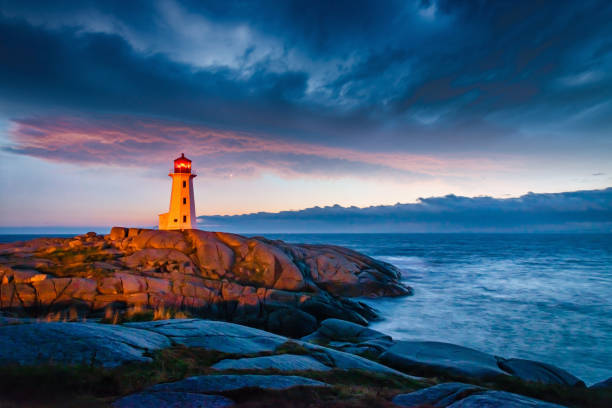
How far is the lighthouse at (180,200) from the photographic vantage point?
126ft

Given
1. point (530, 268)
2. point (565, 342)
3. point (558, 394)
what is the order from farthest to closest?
point (530, 268), point (565, 342), point (558, 394)

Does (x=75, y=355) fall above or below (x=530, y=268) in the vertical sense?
above

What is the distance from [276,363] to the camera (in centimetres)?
708

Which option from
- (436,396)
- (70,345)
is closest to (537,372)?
(436,396)

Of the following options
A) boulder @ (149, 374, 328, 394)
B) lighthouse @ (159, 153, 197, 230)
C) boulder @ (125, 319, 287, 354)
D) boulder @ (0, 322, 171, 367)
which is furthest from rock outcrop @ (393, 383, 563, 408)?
lighthouse @ (159, 153, 197, 230)

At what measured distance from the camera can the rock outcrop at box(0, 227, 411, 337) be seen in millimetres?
19609

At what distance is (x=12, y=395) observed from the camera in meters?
4.23

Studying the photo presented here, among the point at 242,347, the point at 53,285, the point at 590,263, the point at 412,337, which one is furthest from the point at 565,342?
the point at 590,263

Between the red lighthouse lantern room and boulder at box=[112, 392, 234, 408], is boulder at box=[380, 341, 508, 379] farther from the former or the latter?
the red lighthouse lantern room

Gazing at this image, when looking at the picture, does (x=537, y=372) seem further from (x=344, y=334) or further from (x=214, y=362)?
(x=214, y=362)

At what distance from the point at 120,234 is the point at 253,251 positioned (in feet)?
41.9

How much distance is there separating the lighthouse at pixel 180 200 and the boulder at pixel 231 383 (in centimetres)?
3558

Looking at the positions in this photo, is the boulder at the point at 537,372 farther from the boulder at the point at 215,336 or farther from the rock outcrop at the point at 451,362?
the boulder at the point at 215,336

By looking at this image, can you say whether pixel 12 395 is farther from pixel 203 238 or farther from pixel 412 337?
pixel 203 238
